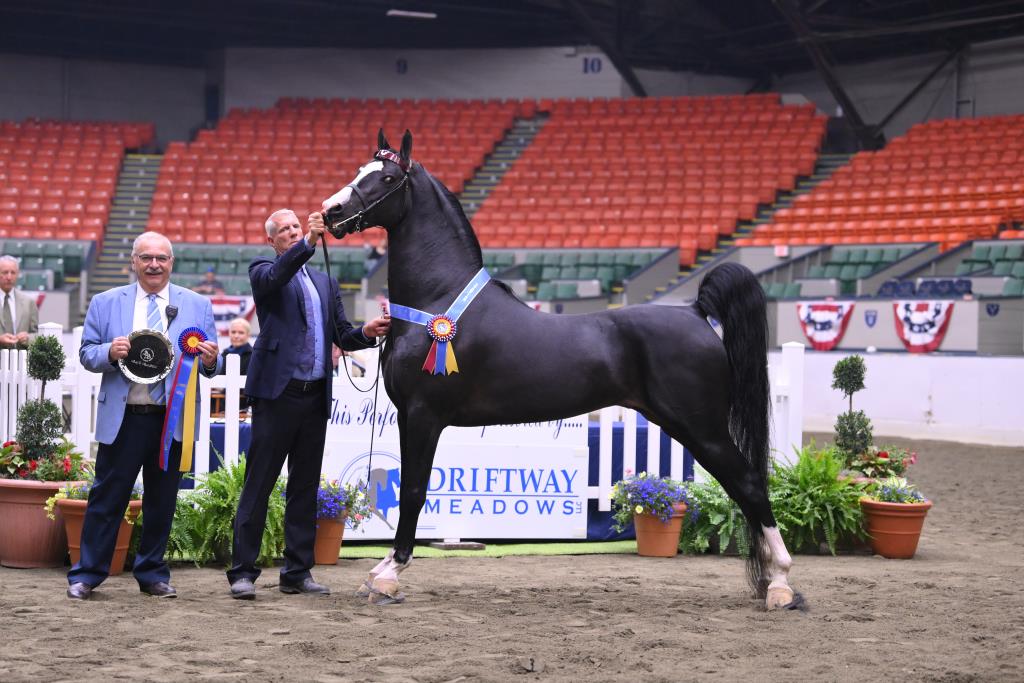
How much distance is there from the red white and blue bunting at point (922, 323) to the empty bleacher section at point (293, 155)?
13.1 metres

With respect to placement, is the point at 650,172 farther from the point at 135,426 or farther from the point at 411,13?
the point at 135,426

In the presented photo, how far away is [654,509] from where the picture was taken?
763 centimetres

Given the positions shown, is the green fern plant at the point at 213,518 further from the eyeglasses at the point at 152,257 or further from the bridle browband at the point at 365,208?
the bridle browband at the point at 365,208

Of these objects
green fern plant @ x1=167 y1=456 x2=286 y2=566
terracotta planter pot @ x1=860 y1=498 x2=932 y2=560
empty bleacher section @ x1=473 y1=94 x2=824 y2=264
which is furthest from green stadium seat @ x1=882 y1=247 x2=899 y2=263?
green fern plant @ x1=167 y1=456 x2=286 y2=566

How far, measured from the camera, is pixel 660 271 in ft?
74.8

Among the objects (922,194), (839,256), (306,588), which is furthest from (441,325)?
(922,194)

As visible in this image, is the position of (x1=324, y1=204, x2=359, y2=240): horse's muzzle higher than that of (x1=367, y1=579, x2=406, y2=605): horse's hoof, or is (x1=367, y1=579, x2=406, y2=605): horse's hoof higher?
(x1=324, y1=204, x2=359, y2=240): horse's muzzle

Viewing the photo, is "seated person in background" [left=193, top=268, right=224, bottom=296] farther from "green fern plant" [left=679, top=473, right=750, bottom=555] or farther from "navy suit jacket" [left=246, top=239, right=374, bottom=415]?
"navy suit jacket" [left=246, top=239, right=374, bottom=415]

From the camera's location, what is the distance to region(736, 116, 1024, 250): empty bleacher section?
2164 cm

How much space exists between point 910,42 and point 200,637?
28.0 metres

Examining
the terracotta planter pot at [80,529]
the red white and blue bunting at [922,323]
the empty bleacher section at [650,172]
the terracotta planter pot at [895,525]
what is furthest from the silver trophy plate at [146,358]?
the empty bleacher section at [650,172]

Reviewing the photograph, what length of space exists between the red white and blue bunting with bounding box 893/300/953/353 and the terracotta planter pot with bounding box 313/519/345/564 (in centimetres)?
1087

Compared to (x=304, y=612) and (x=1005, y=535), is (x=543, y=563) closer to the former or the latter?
(x=304, y=612)

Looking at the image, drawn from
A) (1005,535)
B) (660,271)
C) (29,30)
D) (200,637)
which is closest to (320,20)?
(29,30)
